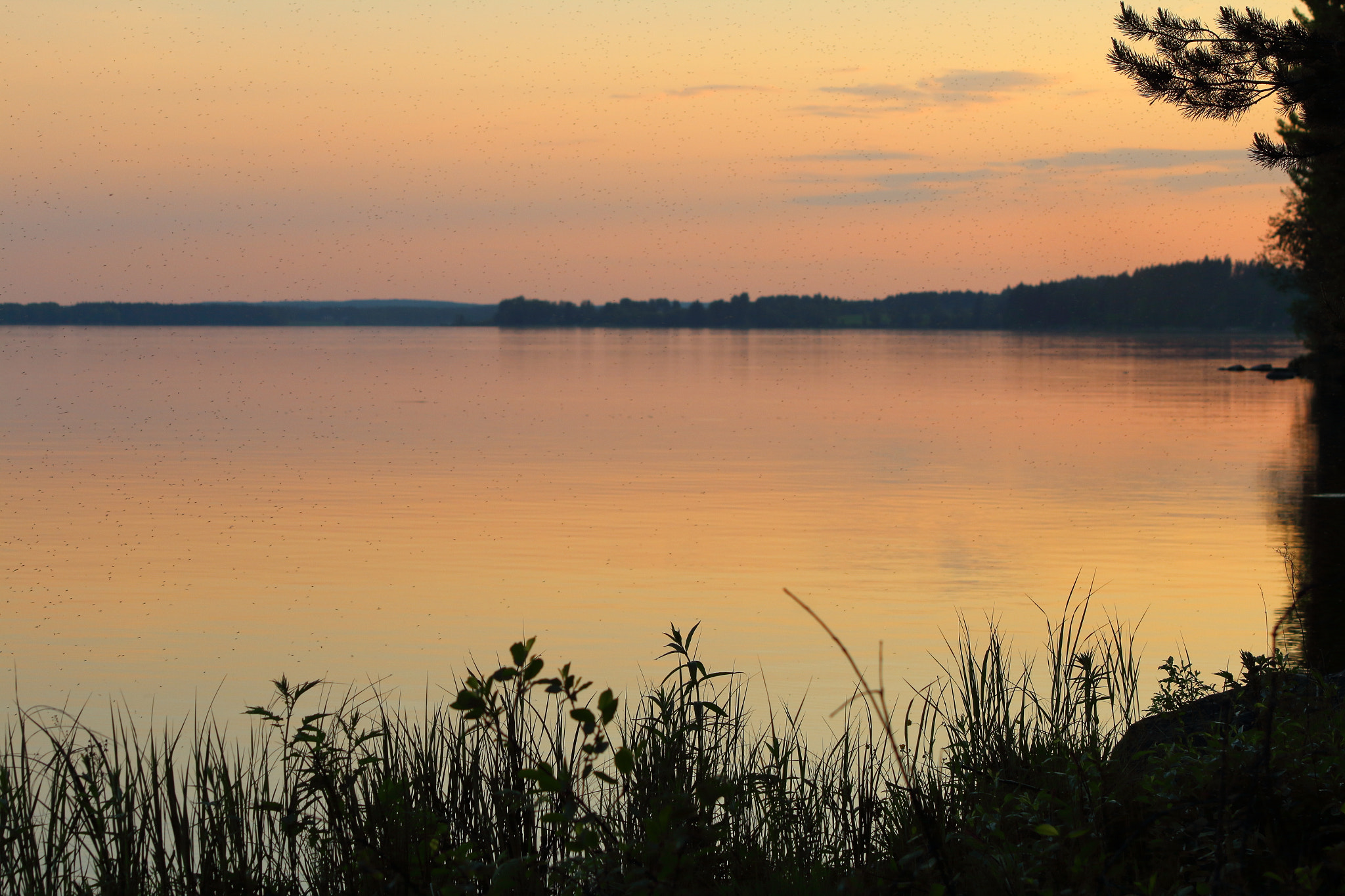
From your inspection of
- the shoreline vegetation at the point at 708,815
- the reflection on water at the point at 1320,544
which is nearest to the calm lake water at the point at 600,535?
the reflection on water at the point at 1320,544

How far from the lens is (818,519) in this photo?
26328 millimetres

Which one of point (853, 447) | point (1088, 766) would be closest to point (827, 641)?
point (1088, 766)

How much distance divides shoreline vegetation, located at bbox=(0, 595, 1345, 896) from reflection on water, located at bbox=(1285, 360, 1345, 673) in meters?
1.01

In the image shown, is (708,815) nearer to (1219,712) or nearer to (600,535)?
(1219,712)

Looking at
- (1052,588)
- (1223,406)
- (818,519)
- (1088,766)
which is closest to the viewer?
(1088,766)

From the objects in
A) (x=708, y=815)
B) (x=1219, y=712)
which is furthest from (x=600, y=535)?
(x=708, y=815)

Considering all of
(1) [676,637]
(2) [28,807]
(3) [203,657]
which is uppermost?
(1) [676,637]

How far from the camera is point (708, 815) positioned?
239 inches

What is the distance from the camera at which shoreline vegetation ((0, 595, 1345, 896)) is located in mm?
5539

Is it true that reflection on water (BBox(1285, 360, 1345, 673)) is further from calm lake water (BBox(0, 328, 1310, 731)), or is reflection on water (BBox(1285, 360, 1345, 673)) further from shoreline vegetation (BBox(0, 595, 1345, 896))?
shoreline vegetation (BBox(0, 595, 1345, 896))

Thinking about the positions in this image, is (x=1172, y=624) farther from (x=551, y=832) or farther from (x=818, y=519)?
(x=551, y=832)

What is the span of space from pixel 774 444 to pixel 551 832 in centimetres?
3601

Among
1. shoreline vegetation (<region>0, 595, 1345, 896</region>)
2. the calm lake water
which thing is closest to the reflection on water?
the calm lake water

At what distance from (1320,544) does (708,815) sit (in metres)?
19.9
